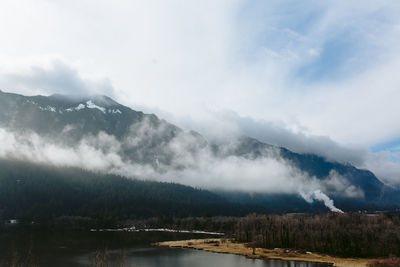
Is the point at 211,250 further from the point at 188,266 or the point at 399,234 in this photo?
the point at 399,234

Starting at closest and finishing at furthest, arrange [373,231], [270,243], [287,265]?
[287,265] → [373,231] → [270,243]

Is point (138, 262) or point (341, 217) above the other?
point (341, 217)

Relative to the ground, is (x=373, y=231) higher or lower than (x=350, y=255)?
higher

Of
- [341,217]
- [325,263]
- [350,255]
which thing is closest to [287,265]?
[325,263]

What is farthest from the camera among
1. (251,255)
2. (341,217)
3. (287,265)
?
(341,217)

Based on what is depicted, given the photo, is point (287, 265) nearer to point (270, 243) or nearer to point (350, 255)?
point (350, 255)

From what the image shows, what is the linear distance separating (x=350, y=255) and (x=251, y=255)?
40377 mm

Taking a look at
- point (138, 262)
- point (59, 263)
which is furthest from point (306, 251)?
point (59, 263)

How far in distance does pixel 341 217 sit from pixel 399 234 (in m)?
60.3

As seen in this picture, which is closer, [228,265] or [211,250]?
[228,265]

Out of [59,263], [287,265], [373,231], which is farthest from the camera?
[373,231]

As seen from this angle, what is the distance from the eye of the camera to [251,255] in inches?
5022

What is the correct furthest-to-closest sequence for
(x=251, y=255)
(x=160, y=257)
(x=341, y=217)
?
(x=341, y=217)
(x=251, y=255)
(x=160, y=257)

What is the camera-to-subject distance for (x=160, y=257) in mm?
117375
